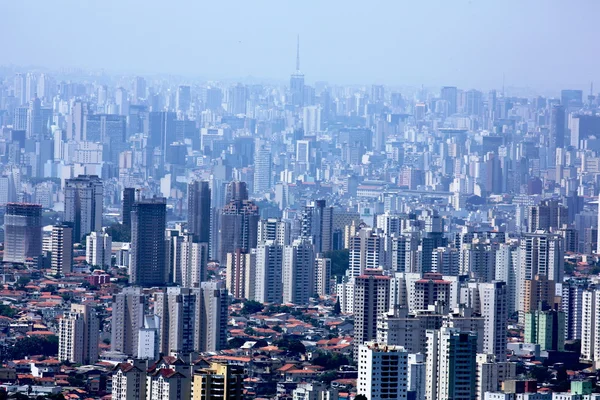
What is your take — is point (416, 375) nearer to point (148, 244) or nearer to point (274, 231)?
point (148, 244)

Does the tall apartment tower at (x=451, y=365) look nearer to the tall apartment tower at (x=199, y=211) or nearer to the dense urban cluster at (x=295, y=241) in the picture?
the dense urban cluster at (x=295, y=241)

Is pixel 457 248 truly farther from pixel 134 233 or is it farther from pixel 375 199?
pixel 375 199

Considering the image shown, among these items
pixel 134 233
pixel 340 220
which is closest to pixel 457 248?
pixel 134 233

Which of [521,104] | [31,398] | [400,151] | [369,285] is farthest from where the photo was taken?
[400,151]

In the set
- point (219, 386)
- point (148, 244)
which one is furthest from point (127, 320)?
point (219, 386)

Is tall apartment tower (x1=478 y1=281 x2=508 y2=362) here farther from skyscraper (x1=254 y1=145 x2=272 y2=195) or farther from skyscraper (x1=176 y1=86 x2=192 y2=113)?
skyscraper (x1=176 y1=86 x2=192 y2=113)
